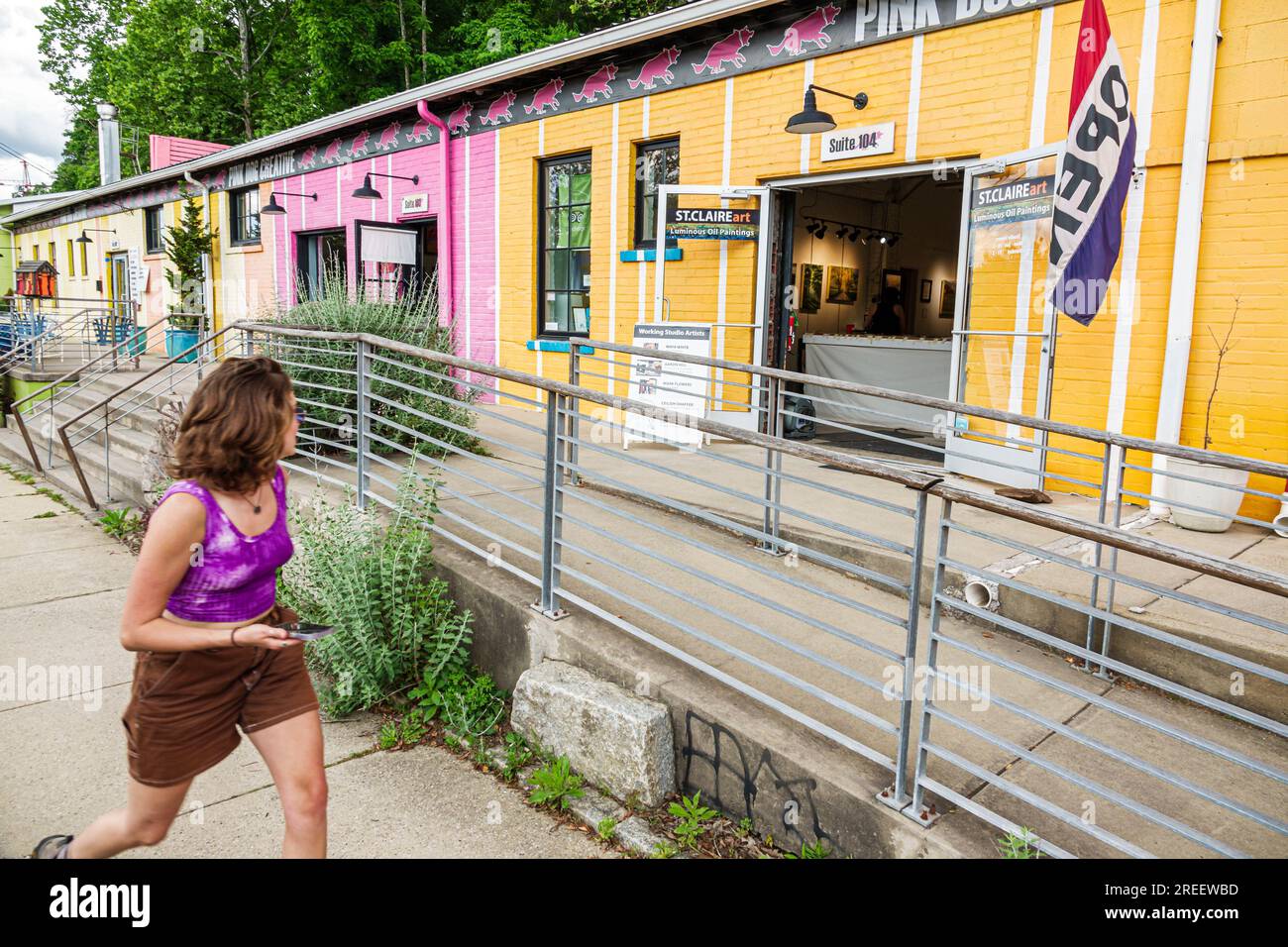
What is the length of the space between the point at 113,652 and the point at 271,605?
298 cm

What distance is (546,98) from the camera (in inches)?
405

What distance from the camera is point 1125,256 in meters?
6.00

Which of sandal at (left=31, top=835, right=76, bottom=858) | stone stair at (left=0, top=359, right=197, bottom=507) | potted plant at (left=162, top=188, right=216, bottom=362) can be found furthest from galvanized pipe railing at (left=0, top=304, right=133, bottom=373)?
sandal at (left=31, top=835, right=76, bottom=858)

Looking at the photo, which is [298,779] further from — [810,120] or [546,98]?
[546,98]

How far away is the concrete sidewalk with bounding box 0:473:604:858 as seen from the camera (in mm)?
3076

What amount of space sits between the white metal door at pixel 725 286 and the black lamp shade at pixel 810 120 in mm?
1098

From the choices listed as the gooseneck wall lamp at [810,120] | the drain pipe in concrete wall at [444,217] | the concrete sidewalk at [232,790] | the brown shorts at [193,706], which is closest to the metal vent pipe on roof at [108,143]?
the drain pipe in concrete wall at [444,217]

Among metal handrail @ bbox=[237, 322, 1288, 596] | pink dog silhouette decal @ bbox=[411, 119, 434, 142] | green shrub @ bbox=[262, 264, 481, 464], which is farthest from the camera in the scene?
pink dog silhouette decal @ bbox=[411, 119, 434, 142]

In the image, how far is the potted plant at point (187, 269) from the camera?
17.5 meters

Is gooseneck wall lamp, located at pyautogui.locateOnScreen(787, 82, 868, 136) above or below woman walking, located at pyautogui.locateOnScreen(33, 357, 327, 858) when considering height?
above

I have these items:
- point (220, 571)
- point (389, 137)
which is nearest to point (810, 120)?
point (220, 571)

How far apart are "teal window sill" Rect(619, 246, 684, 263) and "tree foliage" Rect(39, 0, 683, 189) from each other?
1251 centimetres

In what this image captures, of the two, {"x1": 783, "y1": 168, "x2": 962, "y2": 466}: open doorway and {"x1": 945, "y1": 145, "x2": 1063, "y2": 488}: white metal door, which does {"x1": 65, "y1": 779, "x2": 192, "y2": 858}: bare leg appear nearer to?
{"x1": 945, "y1": 145, "x2": 1063, "y2": 488}: white metal door
